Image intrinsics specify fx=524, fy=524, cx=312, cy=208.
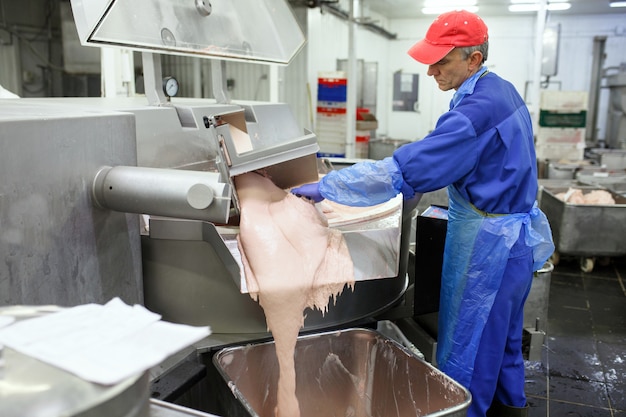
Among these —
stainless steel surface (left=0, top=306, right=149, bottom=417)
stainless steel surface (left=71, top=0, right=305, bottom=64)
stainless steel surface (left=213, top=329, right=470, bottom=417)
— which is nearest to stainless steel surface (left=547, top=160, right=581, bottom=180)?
stainless steel surface (left=71, top=0, right=305, bottom=64)

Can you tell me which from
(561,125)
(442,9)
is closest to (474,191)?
(561,125)

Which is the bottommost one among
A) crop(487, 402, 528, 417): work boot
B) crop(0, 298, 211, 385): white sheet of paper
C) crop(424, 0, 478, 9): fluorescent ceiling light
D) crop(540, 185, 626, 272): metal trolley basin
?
crop(487, 402, 528, 417): work boot

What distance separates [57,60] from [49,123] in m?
5.92

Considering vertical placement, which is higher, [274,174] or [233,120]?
[233,120]

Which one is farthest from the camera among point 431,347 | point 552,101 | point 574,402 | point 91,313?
point 552,101

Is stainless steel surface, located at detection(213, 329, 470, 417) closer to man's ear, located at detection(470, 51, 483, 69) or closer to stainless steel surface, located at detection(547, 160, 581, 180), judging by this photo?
man's ear, located at detection(470, 51, 483, 69)

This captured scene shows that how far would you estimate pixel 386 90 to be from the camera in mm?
10266

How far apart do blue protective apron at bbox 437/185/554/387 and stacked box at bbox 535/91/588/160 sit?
457 centimetres

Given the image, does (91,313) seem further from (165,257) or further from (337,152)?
(337,152)

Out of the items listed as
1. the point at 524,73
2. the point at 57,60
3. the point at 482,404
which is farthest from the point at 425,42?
the point at 524,73

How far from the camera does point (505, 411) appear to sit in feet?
5.78

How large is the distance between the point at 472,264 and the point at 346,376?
502 mm

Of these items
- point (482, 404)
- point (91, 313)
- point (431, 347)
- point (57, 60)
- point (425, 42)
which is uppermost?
point (57, 60)

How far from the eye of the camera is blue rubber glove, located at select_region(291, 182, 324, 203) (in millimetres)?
1411
